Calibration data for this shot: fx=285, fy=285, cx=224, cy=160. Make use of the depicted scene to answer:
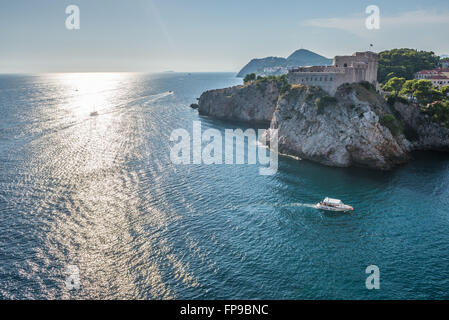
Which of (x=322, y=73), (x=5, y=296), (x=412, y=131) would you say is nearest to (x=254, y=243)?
(x=5, y=296)

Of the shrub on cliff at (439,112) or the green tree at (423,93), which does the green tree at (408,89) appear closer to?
the green tree at (423,93)

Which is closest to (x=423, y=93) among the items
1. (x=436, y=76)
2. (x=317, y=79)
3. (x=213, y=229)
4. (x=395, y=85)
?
(x=395, y=85)

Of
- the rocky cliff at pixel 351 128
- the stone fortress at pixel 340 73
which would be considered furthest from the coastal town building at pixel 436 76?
the rocky cliff at pixel 351 128

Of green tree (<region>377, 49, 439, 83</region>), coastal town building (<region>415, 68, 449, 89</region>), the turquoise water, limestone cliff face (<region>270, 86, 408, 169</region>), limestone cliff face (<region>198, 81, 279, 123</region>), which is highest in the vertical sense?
green tree (<region>377, 49, 439, 83</region>)

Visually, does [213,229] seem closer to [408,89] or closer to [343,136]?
[343,136]

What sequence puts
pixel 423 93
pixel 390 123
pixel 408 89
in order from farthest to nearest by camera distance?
pixel 408 89 → pixel 423 93 → pixel 390 123

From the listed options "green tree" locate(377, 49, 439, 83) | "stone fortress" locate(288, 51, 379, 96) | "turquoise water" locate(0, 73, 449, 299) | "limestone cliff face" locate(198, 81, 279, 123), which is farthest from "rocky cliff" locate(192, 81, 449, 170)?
"green tree" locate(377, 49, 439, 83)

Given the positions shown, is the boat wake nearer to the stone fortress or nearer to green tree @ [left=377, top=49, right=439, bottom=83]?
the stone fortress

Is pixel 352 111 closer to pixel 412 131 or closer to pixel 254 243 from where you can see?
pixel 412 131
